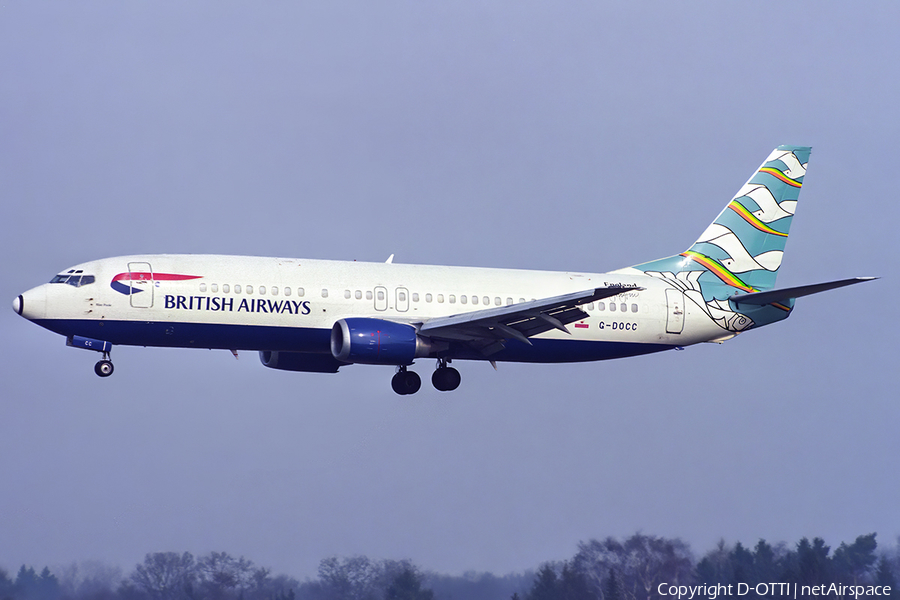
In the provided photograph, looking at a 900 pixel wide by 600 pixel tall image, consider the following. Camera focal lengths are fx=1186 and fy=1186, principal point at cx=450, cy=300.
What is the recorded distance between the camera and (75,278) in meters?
38.2

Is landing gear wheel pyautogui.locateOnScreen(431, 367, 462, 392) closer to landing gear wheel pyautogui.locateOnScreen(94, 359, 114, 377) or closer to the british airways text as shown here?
the british airways text

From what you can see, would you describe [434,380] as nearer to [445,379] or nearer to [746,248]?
[445,379]

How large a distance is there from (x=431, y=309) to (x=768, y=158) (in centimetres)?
1756

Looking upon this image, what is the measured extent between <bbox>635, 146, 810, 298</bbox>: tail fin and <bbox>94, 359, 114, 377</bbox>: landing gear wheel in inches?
815

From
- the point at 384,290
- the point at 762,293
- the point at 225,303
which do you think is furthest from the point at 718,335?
the point at 225,303

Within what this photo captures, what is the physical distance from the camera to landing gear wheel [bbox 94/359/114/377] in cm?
3912

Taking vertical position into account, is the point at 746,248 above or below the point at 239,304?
above

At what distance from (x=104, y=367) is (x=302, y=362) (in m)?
7.42

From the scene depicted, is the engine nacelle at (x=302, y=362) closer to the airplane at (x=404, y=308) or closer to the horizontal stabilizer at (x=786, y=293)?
the airplane at (x=404, y=308)

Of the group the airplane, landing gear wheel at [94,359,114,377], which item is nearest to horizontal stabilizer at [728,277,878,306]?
the airplane

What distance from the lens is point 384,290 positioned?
40.7 m

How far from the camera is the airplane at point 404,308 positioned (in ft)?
125

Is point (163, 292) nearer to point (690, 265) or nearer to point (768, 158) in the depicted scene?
point (690, 265)

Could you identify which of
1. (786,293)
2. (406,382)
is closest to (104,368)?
(406,382)
